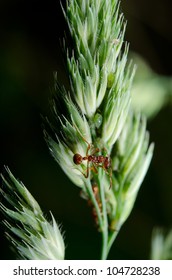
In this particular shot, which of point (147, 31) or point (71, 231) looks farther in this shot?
point (147, 31)

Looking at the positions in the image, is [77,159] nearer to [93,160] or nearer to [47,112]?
[93,160]

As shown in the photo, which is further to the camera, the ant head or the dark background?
the dark background

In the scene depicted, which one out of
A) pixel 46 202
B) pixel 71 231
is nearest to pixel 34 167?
pixel 46 202

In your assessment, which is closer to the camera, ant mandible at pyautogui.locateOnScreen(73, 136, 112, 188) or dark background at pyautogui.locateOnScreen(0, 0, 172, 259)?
ant mandible at pyautogui.locateOnScreen(73, 136, 112, 188)

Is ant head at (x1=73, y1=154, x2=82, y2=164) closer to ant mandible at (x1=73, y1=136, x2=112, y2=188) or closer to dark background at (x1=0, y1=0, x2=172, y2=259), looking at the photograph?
ant mandible at (x1=73, y1=136, x2=112, y2=188)

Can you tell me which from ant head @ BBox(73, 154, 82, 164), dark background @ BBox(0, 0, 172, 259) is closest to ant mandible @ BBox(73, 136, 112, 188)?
ant head @ BBox(73, 154, 82, 164)

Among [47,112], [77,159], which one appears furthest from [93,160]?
[47,112]

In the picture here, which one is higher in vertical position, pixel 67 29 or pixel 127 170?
pixel 67 29
